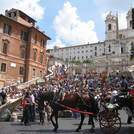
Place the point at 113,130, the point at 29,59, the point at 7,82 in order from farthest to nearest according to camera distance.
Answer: the point at 29,59
the point at 7,82
the point at 113,130

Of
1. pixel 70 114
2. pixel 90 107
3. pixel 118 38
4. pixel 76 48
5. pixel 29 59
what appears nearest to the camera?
pixel 90 107

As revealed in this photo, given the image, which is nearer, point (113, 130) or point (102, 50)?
point (113, 130)

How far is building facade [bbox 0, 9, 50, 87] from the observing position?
28.1 meters

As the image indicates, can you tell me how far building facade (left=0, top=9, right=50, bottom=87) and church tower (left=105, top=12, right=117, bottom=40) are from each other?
68728 mm

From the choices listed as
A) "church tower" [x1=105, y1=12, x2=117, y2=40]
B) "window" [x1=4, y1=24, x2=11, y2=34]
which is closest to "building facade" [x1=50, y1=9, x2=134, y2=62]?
"church tower" [x1=105, y1=12, x2=117, y2=40]

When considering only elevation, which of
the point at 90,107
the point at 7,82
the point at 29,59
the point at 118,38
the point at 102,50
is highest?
the point at 118,38

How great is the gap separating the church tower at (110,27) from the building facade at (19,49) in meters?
68.7

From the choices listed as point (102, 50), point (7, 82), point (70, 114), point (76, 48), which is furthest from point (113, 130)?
point (76, 48)

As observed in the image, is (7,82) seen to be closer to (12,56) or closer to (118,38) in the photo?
(12,56)

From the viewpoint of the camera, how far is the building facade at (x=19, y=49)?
2811cm

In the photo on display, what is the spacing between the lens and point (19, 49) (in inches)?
1230

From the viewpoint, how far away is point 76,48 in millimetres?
107125

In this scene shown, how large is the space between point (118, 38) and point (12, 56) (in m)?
81.0

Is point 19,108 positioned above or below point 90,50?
below
